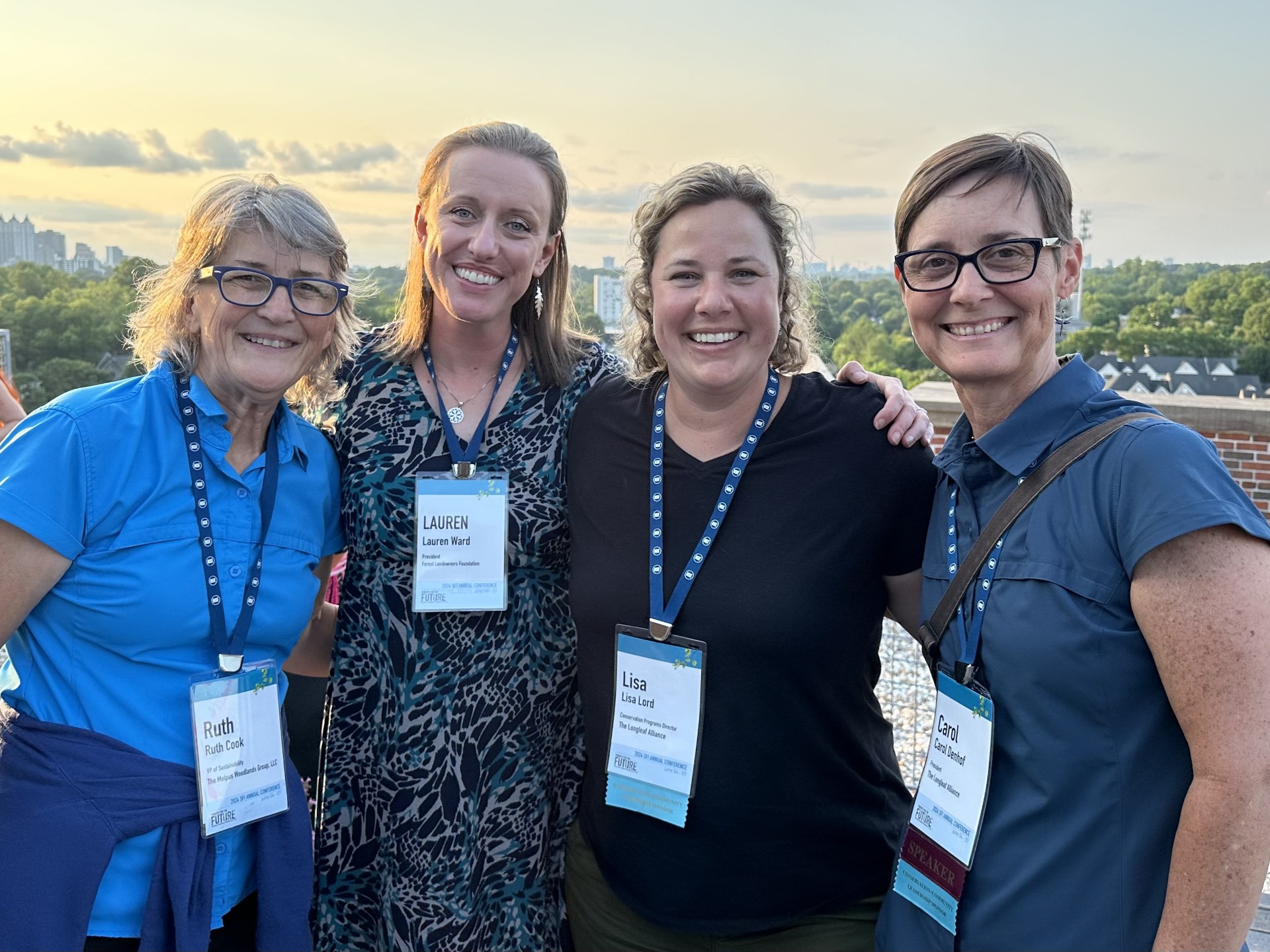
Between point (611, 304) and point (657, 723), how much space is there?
1082 millimetres

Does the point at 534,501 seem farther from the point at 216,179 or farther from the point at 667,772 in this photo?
the point at 216,179

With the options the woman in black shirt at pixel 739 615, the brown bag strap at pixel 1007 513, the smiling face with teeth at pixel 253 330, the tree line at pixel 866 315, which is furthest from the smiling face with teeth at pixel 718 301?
the smiling face with teeth at pixel 253 330

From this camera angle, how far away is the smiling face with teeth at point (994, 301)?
1.56 meters

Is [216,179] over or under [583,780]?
over

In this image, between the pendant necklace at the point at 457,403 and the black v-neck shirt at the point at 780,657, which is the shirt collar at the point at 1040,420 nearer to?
the black v-neck shirt at the point at 780,657

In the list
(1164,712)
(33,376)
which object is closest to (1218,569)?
(1164,712)

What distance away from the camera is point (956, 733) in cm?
151

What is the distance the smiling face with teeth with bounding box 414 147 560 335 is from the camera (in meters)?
2.13

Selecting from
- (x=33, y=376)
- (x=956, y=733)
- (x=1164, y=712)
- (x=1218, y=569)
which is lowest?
(x=33, y=376)

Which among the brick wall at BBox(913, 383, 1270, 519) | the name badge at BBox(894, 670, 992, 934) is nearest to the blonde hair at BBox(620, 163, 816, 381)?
the name badge at BBox(894, 670, 992, 934)

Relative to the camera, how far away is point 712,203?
1.95 meters

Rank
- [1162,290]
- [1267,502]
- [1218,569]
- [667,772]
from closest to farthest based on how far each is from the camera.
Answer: [1218,569], [667,772], [1267,502], [1162,290]

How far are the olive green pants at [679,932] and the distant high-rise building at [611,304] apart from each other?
1.26 metres

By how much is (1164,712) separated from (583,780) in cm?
128
